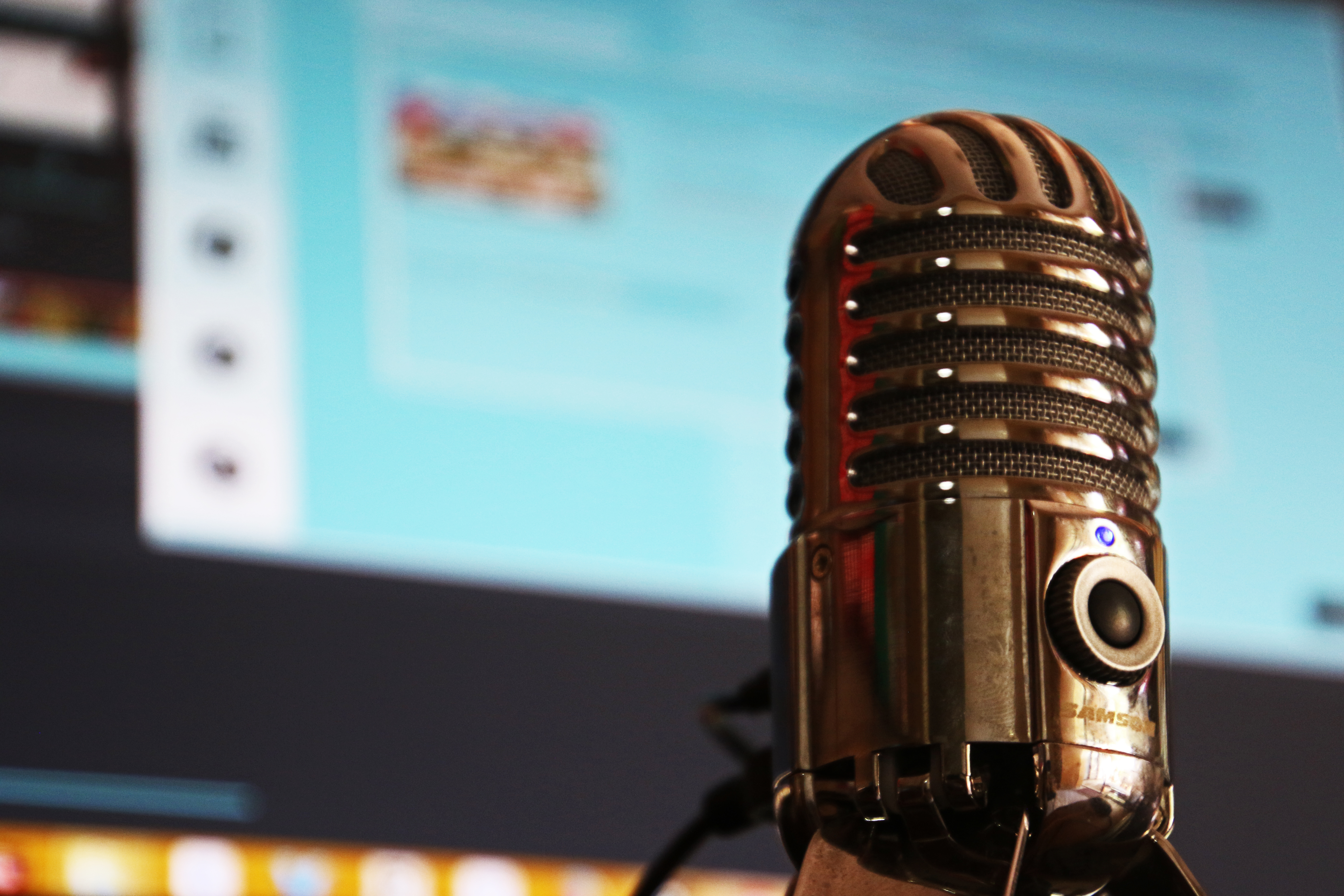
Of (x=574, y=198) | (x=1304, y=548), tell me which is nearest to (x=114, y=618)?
(x=574, y=198)

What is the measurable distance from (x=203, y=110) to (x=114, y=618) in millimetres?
450

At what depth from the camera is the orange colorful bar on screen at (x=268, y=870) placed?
1.11 metres

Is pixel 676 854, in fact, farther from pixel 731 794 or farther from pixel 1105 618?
pixel 1105 618

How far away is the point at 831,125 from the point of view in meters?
1.62

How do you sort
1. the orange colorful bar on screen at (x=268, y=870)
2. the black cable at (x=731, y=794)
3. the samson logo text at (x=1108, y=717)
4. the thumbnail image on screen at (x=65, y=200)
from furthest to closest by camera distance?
the thumbnail image on screen at (x=65, y=200)
the orange colorful bar on screen at (x=268, y=870)
the black cable at (x=731, y=794)
the samson logo text at (x=1108, y=717)

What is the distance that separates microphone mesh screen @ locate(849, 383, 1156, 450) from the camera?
459 millimetres

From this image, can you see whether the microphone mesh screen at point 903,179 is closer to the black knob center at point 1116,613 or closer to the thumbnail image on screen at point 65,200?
the black knob center at point 1116,613

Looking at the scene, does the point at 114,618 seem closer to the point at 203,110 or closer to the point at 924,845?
the point at 203,110

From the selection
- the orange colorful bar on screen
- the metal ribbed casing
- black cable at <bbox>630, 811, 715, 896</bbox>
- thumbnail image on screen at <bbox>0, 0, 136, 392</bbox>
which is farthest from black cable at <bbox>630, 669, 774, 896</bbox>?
thumbnail image on screen at <bbox>0, 0, 136, 392</bbox>

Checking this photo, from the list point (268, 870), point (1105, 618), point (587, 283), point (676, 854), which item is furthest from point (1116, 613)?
point (587, 283)

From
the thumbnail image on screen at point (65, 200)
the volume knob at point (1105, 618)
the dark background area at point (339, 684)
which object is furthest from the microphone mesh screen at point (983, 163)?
the thumbnail image on screen at point (65, 200)

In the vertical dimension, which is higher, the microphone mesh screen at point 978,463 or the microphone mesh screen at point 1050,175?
the microphone mesh screen at point 1050,175

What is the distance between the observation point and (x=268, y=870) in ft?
3.84

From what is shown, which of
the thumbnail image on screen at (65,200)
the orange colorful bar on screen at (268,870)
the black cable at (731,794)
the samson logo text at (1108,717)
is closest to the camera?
the samson logo text at (1108,717)
